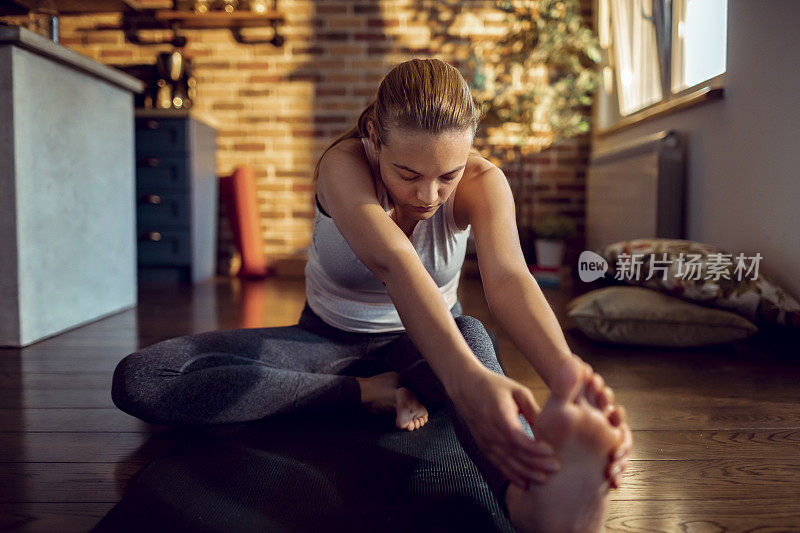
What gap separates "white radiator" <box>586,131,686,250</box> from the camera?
109 inches

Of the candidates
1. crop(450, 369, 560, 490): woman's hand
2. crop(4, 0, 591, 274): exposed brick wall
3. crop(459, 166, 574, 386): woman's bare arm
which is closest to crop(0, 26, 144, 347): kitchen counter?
crop(4, 0, 591, 274): exposed brick wall

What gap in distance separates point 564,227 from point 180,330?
2.28 meters

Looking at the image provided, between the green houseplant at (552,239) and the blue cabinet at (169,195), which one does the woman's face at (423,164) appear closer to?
the green houseplant at (552,239)

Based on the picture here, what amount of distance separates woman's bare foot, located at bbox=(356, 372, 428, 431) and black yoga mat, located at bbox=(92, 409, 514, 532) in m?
0.03

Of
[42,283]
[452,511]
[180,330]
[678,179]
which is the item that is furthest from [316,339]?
[678,179]

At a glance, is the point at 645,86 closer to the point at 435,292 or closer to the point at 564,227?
the point at 564,227

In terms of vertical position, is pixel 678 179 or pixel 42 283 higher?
pixel 678 179

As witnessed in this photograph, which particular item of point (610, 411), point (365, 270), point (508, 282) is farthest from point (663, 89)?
point (610, 411)

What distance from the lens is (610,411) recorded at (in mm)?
683

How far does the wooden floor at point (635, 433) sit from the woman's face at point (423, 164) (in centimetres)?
54

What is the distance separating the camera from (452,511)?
2.89ft

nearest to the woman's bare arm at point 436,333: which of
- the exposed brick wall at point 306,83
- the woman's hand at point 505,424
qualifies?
the woman's hand at point 505,424

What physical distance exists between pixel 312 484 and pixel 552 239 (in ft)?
9.52

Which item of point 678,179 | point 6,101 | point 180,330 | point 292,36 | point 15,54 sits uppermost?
point 292,36
